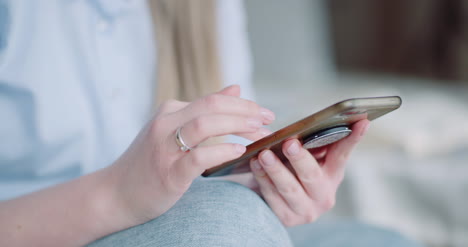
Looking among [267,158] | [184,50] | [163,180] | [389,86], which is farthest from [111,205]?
[389,86]

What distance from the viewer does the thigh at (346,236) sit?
81 centimetres

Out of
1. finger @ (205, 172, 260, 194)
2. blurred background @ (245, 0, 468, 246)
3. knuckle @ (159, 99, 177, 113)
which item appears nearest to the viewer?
knuckle @ (159, 99, 177, 113)

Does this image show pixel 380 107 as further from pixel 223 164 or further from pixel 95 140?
pixel 95 140

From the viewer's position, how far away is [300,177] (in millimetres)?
568

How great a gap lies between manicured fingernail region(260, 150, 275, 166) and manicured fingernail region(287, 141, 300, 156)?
0.9 inches

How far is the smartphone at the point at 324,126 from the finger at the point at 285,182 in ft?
0.03

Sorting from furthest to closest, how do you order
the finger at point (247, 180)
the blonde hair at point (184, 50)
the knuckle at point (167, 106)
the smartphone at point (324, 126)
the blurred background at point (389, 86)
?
the blurred background at point (389, 86) < the blonde hair at point (184, 50) < the finger at point (247, 180) < the knuckle at point (167, 106) < the smartphone at point (324, 126)

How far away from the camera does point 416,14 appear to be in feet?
8.89

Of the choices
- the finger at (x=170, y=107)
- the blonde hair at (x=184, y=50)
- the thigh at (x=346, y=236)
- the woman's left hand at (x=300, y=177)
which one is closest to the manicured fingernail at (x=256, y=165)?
the woman's left hand at (x=300, y=177)

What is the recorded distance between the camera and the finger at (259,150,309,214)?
0.52m

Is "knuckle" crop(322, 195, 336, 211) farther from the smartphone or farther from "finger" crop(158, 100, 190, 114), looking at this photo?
"finger" crop(158, 100, 190, 114)

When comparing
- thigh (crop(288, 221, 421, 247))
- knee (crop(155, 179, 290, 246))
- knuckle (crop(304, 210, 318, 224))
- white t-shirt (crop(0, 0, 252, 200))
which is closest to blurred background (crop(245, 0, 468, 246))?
thigh (crop(288, 221, 421, 247))

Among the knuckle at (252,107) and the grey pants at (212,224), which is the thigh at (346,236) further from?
the knuckle at (252,107)

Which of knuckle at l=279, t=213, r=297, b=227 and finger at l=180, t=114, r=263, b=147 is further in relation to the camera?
knuckle at l=279, t=213, r=297, b=227
